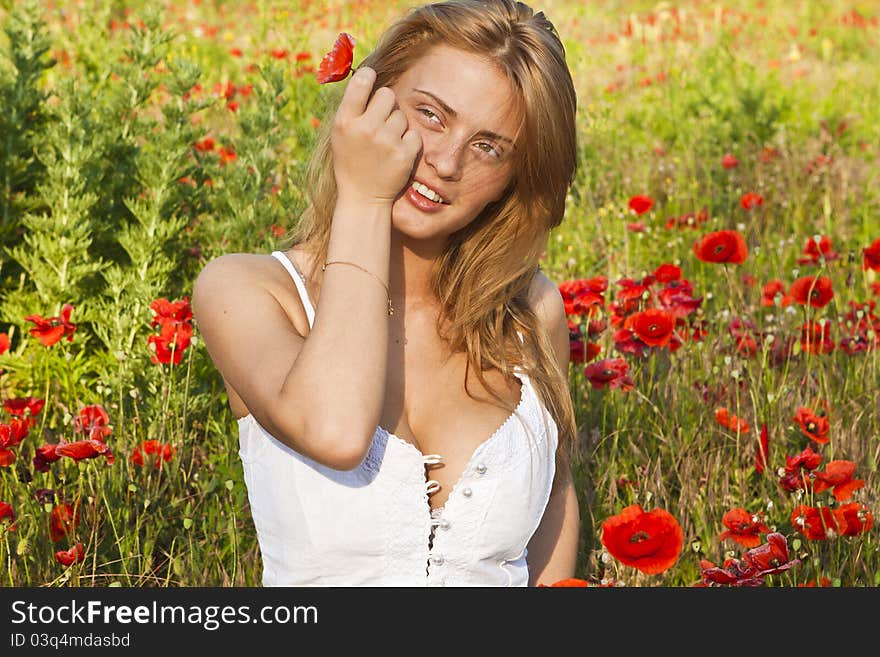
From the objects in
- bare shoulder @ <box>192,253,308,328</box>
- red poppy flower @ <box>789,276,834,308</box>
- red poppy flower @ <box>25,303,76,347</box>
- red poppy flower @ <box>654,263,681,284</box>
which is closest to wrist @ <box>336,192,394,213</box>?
bare shoulder @ <box>192,253,308,328</box>

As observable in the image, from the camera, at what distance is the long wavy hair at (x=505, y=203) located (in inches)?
82.9

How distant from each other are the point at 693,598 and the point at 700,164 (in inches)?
167

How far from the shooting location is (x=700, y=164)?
5.80 m

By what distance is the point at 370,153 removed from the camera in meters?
1.82

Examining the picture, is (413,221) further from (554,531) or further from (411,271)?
(554,531)

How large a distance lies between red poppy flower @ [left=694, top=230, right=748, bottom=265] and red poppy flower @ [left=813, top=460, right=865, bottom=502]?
975mm

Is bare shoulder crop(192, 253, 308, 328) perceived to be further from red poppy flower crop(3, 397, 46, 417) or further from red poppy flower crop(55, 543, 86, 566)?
red poppy flower crop(3, 397, 46, 417)

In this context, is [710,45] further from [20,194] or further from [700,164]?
[20,194]

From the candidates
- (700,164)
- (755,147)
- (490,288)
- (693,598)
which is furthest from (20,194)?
(755,147)

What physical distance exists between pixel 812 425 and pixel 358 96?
1261 millimetres

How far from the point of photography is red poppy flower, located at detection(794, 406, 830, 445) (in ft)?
8.09

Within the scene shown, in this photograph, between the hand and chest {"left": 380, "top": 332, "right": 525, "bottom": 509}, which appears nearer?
the hand

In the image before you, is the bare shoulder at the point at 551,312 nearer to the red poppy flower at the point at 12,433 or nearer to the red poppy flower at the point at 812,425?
the red poppy flower at the point at 812,425

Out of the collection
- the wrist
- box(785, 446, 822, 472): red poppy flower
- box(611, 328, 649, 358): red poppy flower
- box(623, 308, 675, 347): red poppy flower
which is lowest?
box(785, 446, 822, 472): red poppy flower
